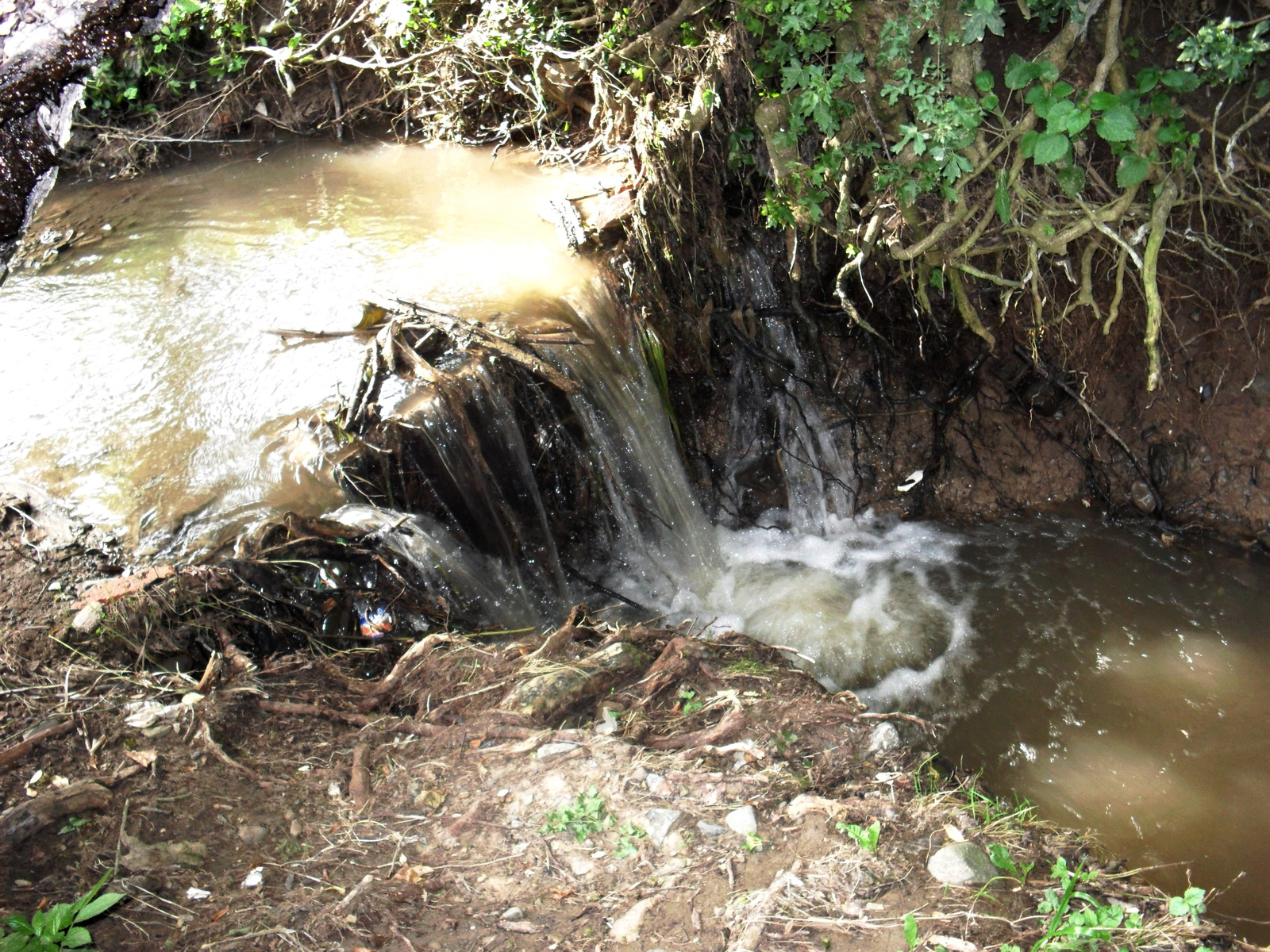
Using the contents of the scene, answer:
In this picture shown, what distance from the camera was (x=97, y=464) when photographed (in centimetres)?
362

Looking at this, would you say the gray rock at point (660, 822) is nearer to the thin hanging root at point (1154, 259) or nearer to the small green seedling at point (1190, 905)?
the small green seedling at point (1190, 905)

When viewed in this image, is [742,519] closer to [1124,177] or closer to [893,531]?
[893,531]

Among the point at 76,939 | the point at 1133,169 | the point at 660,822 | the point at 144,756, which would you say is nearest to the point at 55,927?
the point at 76,939

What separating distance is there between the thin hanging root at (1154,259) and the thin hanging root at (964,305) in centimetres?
69

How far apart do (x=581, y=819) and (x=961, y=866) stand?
96 centimetres

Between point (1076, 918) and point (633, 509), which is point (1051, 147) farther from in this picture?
point (1076, 918)

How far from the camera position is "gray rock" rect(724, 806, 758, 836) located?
2.15 meters

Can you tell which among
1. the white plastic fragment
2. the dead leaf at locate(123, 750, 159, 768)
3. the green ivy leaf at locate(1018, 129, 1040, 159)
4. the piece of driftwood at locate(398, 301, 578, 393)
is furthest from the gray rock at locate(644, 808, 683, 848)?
the white plastic fragment

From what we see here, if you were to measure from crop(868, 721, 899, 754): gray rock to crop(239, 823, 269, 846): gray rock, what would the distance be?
1.76 m

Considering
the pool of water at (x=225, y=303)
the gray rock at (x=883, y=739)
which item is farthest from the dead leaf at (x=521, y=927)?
the pool of water at (x=225, y=303)

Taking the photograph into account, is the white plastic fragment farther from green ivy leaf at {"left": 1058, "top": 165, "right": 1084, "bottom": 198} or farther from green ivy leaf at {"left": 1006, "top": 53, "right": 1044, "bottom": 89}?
green ivy leaf at {"left": 1006, "top": 53, "right": 1044, "bottom": 89}

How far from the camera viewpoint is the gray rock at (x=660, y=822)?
213cm

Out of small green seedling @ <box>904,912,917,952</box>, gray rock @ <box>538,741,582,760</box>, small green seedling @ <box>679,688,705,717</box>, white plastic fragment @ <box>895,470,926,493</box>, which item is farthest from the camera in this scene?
white plastic fragment @ <box>895,470,926,493</box>

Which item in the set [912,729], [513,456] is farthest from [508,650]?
[912,729]
